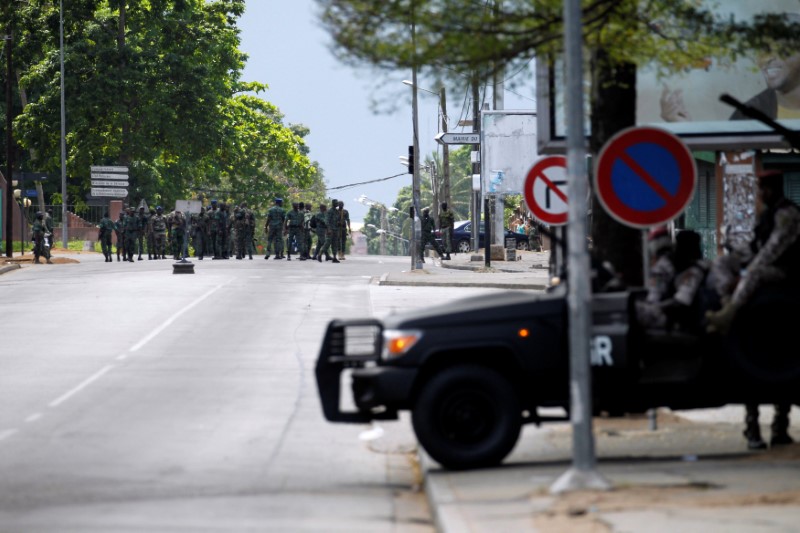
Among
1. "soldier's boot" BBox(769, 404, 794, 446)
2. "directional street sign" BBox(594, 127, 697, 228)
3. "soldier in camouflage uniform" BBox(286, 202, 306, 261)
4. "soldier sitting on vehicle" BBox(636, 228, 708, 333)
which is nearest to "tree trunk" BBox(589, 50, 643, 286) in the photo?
"soldier sitting on vehicle" BBox(636, 228, 708, 333)

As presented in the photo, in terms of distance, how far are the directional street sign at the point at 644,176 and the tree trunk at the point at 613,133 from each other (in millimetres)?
2543

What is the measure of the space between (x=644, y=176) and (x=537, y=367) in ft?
4.87

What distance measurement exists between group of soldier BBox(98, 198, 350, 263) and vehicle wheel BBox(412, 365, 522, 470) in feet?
115

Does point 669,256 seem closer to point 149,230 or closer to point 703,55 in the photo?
point 703,55

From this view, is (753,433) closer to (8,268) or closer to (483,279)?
(483,279)

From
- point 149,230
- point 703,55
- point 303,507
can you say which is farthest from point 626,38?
point 149,230

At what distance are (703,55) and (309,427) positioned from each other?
4895 millimetres

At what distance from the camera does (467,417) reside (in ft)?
33.6

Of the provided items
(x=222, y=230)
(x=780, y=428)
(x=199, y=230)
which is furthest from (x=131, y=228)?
(x=780, y=428)

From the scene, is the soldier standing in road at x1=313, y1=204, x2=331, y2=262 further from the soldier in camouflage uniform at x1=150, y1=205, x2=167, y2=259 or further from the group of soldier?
the soldier in camouflage uniform at x1=150, y1=205, x2=167, y2=259

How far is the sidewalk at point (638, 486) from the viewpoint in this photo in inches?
312

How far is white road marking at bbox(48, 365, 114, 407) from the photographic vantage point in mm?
15516

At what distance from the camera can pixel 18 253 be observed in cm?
6141

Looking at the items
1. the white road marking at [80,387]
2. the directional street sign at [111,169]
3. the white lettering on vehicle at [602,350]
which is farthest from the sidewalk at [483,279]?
the directional street sign at [111,169]
